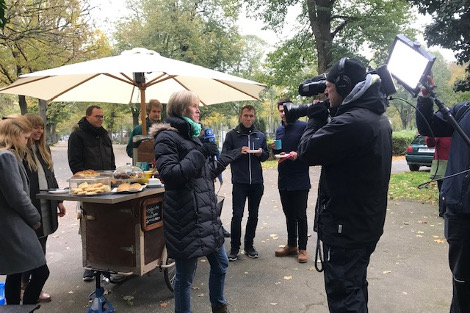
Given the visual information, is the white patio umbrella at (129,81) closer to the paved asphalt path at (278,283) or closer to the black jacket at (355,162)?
the black jacket at (355,162)

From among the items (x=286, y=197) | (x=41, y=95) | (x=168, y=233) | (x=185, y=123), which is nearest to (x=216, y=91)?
(x=286, y=197)

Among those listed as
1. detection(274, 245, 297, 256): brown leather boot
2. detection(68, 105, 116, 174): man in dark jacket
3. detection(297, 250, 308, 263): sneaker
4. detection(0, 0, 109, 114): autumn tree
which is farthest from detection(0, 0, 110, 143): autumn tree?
detection(297, 250, 308, 263): sneaker

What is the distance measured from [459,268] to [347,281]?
0.97 metres

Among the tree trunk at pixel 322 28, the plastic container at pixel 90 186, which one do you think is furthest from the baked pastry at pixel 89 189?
the tree trunk at pixel 322 28

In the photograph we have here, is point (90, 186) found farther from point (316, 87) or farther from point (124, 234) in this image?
point (316, 87)

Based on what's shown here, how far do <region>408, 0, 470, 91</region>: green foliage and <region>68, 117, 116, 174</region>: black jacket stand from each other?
298 inches

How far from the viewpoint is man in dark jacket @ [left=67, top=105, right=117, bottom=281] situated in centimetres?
437

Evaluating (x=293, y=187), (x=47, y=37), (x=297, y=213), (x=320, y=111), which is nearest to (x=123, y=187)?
(x=320, y=111)

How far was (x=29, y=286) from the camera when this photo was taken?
2.99 metres

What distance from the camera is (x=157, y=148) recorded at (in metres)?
2.71

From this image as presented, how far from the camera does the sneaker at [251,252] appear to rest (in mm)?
4777

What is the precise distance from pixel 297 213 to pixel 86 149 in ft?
9.12

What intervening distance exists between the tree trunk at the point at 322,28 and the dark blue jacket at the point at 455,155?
12685 mm

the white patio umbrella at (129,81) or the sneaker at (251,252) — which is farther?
the sneaker at (251,252)
